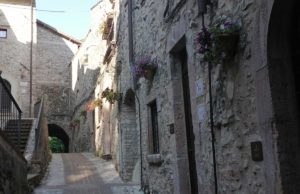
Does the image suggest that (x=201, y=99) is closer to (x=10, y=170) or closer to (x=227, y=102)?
(x=227, y=102)

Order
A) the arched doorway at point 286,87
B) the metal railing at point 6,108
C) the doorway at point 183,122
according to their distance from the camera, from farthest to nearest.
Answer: the metal railing at point 6,108
the doorway at point 183,122
the arched doorway at point 286,87

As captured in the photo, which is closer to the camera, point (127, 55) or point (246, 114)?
point (246, 114)

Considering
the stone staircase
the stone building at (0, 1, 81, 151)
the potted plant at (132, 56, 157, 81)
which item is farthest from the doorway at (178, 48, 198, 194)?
the stone building at (0, 1, 81, 151)

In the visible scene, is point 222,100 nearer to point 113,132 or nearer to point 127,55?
point 127,55

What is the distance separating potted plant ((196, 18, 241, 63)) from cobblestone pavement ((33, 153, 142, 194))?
5.13m

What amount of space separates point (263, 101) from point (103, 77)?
1146 centimetres

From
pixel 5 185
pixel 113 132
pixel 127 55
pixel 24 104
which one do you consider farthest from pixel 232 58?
pixel 24 104

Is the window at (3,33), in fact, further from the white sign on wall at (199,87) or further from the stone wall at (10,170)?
the white sign on wall at (199,87)

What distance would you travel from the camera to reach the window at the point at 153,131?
7952mm

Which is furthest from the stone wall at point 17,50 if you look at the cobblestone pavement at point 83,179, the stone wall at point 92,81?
the cobblestone pavement at point 83,179

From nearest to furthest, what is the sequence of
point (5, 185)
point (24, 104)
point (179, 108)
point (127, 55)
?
point (5, 185), point (179, 108), point (127, 55), point (24, 104)

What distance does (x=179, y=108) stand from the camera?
638 cm

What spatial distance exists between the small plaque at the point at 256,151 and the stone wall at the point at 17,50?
749 inches

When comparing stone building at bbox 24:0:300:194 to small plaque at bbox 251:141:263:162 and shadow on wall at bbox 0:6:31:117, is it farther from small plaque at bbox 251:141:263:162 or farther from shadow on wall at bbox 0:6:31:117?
shadow on wall at bbox 0:6:31:117
